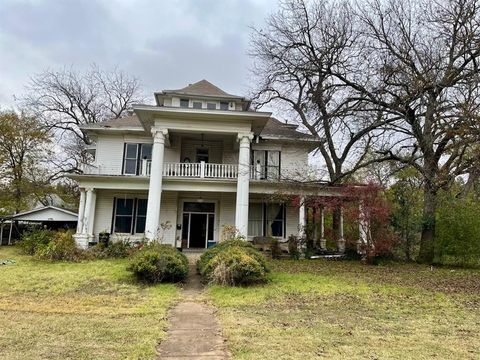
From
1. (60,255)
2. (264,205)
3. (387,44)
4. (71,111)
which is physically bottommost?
(60,255)

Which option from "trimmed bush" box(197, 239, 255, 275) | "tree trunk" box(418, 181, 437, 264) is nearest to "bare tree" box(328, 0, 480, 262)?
"tree trunk" box(418, 181, 437, 264)

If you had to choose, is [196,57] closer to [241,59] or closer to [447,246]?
[241,59]

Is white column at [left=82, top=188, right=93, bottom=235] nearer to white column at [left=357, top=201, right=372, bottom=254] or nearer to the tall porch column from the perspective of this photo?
the tall porch column

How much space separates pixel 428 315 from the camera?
8.62 metres

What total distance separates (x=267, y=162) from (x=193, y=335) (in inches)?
658

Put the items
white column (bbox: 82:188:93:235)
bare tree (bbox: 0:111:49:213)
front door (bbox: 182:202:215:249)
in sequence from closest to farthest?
white column (bbox: 82:188:93:235), front door (bbox: 182:202:215:249), bare tree (bbox: 0:111:49:213)

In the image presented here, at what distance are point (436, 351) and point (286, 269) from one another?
9.25m

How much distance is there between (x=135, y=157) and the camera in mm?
22609

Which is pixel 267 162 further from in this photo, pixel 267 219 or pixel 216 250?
pixel 216 250

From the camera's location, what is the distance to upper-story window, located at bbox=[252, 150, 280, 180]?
22.5 meters

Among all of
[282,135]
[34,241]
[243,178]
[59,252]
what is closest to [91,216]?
[34,241]

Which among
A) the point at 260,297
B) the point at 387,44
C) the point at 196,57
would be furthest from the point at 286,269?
the point at 196,57

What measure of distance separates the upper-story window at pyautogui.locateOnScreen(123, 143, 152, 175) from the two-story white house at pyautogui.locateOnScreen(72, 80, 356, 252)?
56 mm

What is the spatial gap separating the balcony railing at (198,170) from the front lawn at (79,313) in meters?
7.69
